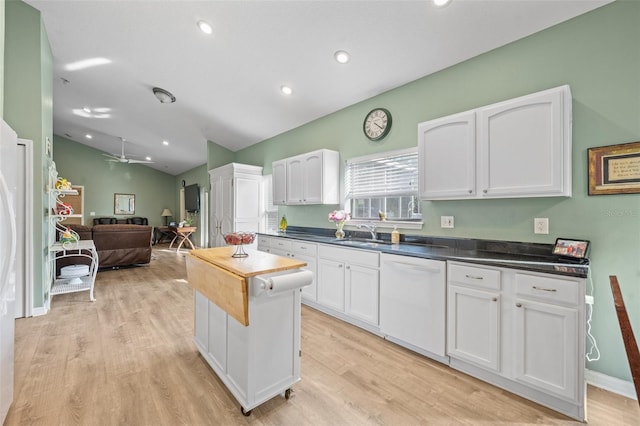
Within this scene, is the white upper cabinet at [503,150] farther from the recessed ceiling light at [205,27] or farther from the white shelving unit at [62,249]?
the white shelving unit at [62,249]

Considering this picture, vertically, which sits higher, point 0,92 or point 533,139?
point 0,92

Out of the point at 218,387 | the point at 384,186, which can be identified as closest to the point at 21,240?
the point at 218,387

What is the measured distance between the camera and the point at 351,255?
290 centimetres

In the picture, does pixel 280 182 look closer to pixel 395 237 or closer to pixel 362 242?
pixel 362 242

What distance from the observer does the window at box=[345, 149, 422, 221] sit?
310 cm

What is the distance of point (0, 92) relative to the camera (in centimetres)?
160

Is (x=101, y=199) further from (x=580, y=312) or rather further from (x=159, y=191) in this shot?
(x=580, y=312)

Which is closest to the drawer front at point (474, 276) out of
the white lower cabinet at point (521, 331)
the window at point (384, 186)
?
the white lower cabinet at point (521, 331)

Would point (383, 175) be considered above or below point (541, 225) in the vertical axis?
→ above

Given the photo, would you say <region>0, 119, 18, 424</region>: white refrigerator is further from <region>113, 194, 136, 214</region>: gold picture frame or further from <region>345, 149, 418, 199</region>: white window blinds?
<region>113, 194, 136, 214</region>: gold picture frame

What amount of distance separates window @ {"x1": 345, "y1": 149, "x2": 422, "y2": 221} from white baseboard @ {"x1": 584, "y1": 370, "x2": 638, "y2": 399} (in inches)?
69.0

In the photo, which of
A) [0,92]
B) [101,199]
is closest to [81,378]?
[0,92]

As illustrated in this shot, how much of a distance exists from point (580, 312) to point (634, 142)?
3.93ft

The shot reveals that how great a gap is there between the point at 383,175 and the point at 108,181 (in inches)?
412
